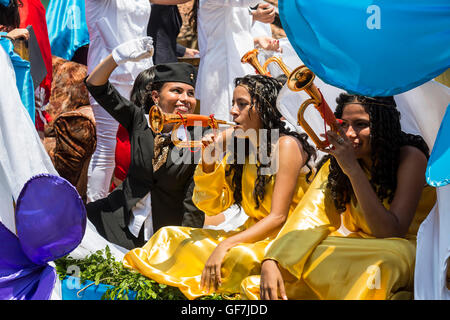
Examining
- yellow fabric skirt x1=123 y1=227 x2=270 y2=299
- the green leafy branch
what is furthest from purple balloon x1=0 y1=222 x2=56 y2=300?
yellow fabric skirt x1=123 y1=227 x2=270 y2=299

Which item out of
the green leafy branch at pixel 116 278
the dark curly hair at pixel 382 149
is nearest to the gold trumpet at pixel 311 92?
the dark curly hair at pixel 382 149

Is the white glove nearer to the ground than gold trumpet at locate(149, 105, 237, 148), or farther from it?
farther from it

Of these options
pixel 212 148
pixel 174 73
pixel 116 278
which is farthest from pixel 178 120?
pixel 116 278

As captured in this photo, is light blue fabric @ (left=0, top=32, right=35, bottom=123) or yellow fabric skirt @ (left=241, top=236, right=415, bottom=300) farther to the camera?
light blue fabric @ (left=0, top=32, right=35, bottom=123)

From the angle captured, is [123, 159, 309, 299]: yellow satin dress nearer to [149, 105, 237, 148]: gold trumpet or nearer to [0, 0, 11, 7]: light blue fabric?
[149, 105, 237, 148]: gold trumpet

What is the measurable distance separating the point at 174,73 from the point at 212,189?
110 centimetres

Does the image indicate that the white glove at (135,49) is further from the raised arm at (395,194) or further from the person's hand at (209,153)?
the raised arm at (395,194)

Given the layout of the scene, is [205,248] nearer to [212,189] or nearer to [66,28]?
[212,189]

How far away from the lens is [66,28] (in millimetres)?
6754

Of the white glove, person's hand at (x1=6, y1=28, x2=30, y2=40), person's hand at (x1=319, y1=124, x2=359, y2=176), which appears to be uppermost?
person's hand at (x1=6, y1=28, x2=30, y2=40)

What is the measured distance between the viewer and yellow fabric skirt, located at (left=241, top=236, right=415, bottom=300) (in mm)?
2682

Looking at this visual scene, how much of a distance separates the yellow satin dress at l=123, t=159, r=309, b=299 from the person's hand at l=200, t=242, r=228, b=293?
0.08 ft
